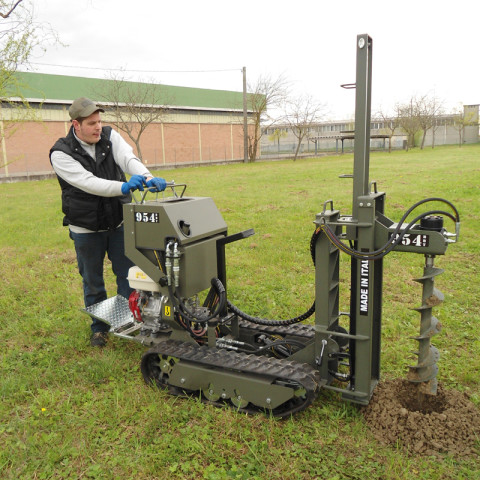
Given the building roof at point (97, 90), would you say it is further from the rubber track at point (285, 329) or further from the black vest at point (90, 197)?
the rubber track at point (285, 329)

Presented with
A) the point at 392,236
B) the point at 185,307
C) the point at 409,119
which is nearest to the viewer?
the point at 392,236

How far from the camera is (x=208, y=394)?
10.8ft

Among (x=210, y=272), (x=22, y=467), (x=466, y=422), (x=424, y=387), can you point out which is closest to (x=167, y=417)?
(x=22, y=467)

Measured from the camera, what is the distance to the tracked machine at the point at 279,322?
2.79 m

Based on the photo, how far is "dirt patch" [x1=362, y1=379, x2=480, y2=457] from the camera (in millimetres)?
2711

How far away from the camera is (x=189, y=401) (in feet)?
10.9

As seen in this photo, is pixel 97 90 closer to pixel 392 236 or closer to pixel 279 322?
pixel 279 322

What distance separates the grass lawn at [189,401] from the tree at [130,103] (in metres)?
25.7

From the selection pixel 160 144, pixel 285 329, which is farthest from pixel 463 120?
pixel 285 329

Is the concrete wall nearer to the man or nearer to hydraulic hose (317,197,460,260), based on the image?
the man

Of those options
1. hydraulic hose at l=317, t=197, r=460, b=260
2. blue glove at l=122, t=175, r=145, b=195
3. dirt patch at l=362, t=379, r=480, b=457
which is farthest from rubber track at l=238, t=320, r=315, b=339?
blue glove at l=122, t=175, r=145, b=195

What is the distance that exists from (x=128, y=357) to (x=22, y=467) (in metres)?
1.40

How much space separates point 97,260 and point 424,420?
3136 millimetres

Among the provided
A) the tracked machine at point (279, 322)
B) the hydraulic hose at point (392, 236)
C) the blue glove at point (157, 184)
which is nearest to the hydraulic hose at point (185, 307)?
the tracked machine at point (279, 322)
